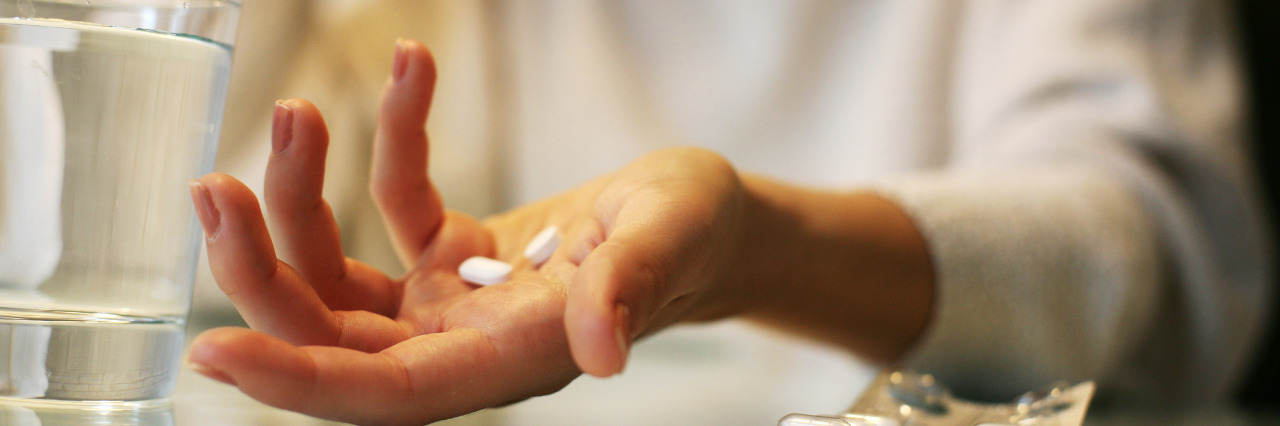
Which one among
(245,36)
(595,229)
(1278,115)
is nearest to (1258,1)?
(1278,115)

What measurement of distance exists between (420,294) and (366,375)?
0.14 m

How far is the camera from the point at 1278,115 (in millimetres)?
939

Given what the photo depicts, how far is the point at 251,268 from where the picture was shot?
0.30 m

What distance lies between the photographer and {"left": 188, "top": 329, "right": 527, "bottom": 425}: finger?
24 cm

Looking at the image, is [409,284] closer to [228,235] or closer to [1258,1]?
[228,235]

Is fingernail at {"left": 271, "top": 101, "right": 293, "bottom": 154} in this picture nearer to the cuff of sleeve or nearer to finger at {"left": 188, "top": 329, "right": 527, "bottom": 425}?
finger at {"left": 188, "top": 329, "right": 527, "bottom": 425}

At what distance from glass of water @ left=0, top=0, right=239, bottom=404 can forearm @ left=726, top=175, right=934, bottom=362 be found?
1.01 feet

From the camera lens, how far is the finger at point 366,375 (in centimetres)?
24

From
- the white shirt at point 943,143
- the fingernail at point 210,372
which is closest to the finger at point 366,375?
the fingernail at point 210,372

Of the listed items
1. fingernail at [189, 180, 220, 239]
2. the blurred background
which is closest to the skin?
fingernail at [189, 180, 220, 239]

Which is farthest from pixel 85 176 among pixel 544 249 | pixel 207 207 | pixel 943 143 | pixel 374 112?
pixel 943 143

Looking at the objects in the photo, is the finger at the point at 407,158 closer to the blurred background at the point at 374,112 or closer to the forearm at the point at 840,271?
the forearm at the point at 840,271

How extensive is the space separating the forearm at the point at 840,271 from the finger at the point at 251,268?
0.28 meters

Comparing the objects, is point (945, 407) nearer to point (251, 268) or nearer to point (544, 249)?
point (544, 249)
